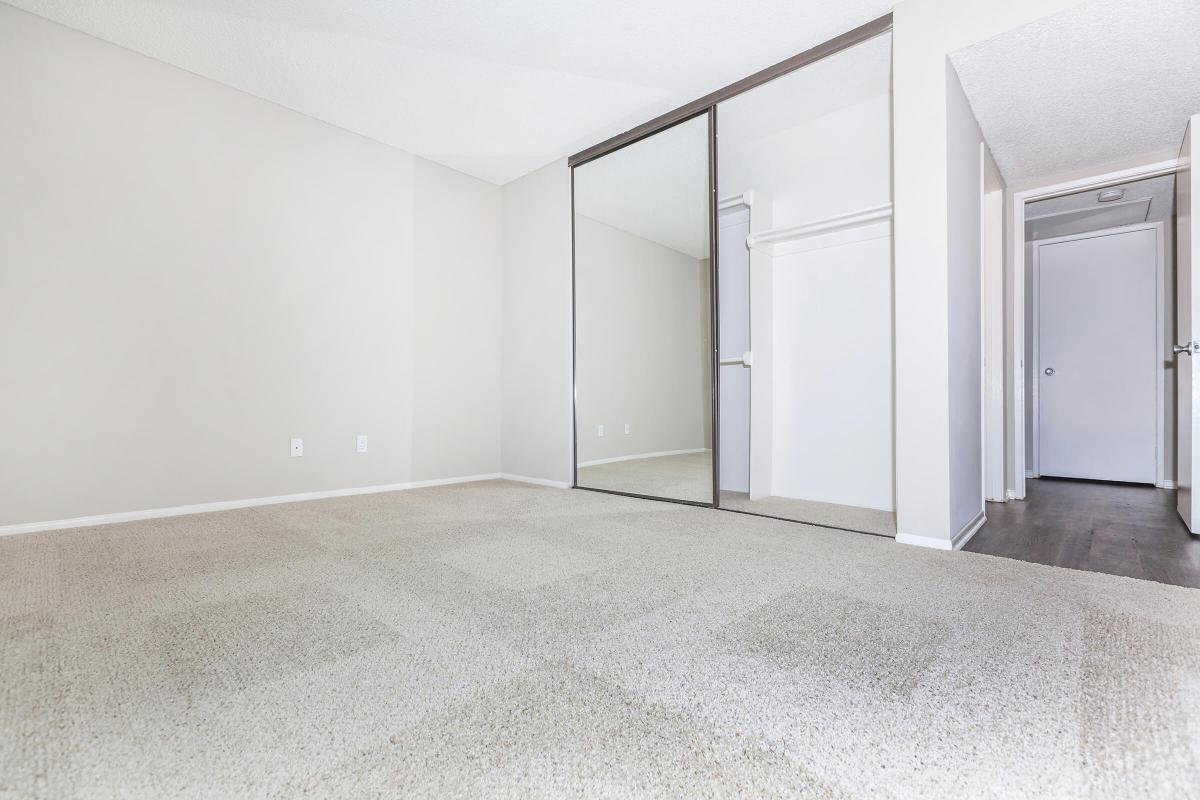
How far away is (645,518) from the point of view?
2.94 metres

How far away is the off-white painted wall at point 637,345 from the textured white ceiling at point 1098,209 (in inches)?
Answer: 104

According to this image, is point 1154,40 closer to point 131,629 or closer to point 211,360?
point 131,629

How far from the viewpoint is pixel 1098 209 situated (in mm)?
4062

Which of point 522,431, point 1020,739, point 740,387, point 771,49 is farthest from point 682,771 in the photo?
point 522,431

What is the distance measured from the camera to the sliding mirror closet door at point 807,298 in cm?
315

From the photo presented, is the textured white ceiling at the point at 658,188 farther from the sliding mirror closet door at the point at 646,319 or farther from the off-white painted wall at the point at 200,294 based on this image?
the off-white painted wall at the point at 200,294

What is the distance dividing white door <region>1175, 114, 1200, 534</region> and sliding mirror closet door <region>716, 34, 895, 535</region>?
48.6 inches

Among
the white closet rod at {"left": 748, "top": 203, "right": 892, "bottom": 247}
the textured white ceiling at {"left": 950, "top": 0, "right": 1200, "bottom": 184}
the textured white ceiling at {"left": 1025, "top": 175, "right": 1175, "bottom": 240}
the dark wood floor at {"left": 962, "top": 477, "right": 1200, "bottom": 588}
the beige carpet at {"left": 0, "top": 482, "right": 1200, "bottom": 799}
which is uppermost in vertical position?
the textured white ceiling at {"left": 950, "top": 0, "right": 1200, "bottom": 184}

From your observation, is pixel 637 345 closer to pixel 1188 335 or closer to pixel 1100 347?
pixel 1188 335

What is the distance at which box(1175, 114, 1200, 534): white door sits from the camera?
2518 millimetres

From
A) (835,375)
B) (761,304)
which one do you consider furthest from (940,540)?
(761,304)

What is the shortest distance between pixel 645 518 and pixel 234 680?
79.8 inches

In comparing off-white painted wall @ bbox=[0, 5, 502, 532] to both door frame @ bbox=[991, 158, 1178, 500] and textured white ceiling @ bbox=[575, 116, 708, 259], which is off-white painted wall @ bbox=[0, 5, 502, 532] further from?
door frame @ bbox=[991, 158, 1178, 500]

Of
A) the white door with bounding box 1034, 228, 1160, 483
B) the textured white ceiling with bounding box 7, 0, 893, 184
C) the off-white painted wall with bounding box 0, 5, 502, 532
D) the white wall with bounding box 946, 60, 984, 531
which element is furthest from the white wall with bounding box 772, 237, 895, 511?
the white door with bounding box 1034, 228, 1160, 483
